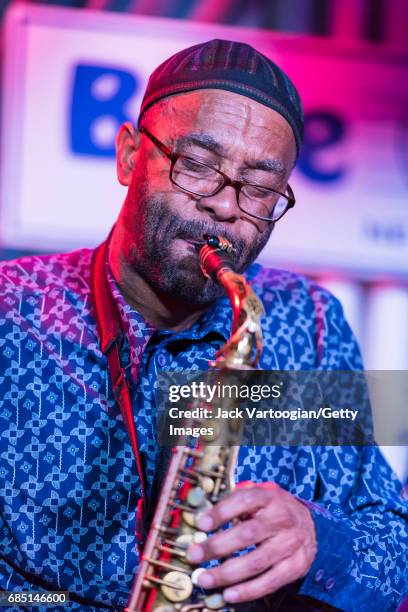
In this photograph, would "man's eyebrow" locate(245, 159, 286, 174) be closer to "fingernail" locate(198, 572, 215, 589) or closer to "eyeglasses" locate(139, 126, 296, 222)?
"eyeglasses" locate(139, 126, 296, 222)

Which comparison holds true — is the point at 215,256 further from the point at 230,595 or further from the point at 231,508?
the point at 230,595

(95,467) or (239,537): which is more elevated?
(239,537)

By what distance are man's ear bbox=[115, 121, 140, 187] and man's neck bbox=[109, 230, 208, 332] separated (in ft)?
0.72

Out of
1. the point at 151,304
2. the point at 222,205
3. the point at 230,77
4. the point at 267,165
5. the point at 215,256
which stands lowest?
the point at 151,304

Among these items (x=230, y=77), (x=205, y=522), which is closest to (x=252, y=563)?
(x=205, y=522)

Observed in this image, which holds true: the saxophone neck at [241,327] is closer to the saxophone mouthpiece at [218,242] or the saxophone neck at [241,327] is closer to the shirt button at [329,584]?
the saxophone mouthpiece at [218,242]

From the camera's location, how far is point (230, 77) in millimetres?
2324

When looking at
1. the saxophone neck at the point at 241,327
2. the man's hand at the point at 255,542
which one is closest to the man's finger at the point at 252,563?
the man's hand at the point at 255,542

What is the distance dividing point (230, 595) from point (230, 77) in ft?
4.37

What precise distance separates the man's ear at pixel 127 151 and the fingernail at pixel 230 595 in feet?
3.99

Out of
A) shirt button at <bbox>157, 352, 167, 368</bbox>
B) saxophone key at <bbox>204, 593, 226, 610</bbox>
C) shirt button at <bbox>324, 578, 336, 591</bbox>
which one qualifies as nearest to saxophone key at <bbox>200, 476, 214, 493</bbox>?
saxophone key at <bbox>204, 593, 226, 610</bbox>

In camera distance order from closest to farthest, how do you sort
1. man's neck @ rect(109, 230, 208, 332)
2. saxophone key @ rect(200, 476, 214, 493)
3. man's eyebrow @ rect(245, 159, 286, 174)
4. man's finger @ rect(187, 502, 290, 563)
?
man's finger @ rect(187, 502, 290, 563), saxophone key @ rect(200, 476, 214, 493), man's eyebrow @ rect(245, 159, 286, 174), man's neck @ rect(109, 230, 208, 332)

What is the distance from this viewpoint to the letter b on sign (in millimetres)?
3248

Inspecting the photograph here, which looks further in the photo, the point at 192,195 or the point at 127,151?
the point at 127,151
